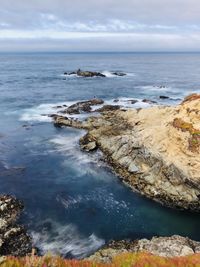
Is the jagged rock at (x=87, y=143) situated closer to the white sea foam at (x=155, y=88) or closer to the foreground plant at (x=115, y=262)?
the foreground plant at (x=115, y=262)

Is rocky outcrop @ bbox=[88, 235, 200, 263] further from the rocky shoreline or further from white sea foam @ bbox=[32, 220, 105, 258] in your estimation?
white sea foam @ bbox=[32, 220, 105, 258]

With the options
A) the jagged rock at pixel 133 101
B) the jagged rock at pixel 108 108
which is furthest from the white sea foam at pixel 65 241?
the jagged rock at pixel 133 101

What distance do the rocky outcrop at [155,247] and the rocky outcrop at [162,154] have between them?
6.96 m

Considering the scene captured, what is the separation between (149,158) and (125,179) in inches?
130

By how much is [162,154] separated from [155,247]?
1340cm

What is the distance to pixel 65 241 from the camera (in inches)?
1094

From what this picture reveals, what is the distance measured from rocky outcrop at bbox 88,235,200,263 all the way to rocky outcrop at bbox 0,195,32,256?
5589 mm

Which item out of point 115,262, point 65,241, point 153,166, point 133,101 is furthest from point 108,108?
point 115,262

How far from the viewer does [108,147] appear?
4491 cm

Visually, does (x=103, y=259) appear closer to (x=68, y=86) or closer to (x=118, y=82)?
(x=68, y=86)

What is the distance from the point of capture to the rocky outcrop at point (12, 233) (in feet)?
86.8

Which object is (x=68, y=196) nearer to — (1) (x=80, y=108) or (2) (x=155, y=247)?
(2) (x=155, y=247)

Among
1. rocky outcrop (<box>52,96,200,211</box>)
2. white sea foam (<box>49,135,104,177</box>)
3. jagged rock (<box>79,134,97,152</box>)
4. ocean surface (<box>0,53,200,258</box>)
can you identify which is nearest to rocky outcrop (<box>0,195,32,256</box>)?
ocean surface (<box>0,53,200,258</box>)

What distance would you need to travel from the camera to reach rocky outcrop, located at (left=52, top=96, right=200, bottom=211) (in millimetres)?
34281
